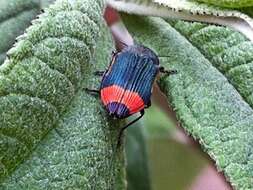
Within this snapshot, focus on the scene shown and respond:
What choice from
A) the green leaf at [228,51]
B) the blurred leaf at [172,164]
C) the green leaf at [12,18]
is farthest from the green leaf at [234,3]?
the blurred leaf at [172,164]

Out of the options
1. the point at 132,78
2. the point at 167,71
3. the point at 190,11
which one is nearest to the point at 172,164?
the point at 132,78

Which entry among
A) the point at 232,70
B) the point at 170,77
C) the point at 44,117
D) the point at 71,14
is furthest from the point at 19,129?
the point at 232,70

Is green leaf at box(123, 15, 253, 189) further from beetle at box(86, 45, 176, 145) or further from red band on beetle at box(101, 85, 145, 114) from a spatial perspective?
red band on beetle at box(101, 85, 145, 114)

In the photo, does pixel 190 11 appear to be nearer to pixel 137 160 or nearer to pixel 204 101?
pixel 204 101

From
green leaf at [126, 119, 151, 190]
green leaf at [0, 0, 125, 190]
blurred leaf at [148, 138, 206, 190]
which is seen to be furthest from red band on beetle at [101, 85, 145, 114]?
blurred leaf at [148, 138, 206, 190]

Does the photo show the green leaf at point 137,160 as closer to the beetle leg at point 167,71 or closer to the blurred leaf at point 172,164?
the blurred leaf at point 172,164

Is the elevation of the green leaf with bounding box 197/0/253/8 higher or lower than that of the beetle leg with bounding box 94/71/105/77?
higher
